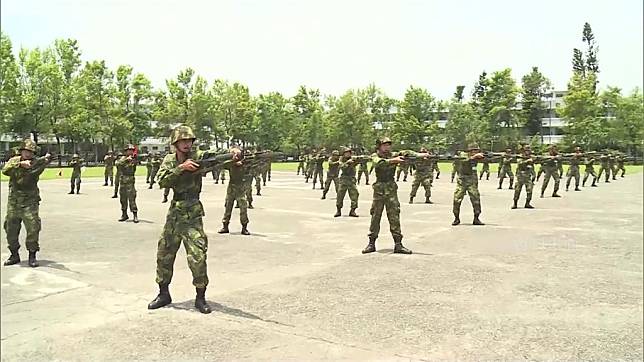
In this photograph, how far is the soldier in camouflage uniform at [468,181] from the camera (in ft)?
46.9

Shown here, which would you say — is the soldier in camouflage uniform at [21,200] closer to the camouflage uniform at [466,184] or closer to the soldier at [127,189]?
the soldier at [127,189]

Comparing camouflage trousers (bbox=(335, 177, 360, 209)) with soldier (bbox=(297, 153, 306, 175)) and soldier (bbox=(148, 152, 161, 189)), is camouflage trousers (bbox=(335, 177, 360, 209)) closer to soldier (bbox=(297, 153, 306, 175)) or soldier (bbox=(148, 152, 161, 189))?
soldier (bbox=(297, 153, 306, 175))

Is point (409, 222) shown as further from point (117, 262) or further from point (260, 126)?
point (260, 126)

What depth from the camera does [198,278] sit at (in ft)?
21.9

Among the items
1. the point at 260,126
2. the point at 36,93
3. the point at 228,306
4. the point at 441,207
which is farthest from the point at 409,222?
the point at 260,126

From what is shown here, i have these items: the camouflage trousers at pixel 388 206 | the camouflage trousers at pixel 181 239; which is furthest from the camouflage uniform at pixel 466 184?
the camouflage trousers at pixel 181 239

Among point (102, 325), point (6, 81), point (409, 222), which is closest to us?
point (102, 325)

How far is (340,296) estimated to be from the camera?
24.4 ft

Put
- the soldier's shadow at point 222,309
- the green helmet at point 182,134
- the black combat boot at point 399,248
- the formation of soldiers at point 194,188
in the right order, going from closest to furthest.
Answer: the soldier's shadow at point 222,309 < the formation of soldiers at point 194,188 < the green helmet at point 182,134 < the black combat boot at point 399,248

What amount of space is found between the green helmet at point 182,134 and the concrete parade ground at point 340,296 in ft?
6.34

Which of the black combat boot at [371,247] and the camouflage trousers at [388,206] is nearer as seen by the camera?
the camouflage trousers at [388,206]

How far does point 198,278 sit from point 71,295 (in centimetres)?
205

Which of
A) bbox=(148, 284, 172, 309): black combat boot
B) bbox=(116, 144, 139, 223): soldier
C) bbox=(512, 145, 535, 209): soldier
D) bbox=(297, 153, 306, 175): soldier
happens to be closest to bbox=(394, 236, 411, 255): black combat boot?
bbox=(148, 284, 172, 309): black combat boot

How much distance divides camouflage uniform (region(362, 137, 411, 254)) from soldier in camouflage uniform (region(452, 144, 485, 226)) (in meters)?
3.98
